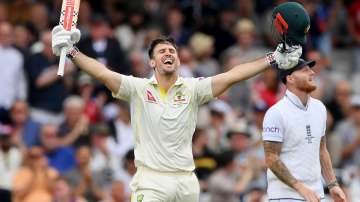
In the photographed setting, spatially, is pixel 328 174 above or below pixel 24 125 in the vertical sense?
below

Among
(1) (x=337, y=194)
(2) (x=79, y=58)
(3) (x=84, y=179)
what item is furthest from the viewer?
(3) (x=84, y=179)

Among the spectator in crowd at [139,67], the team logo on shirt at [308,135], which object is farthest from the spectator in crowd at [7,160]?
the team logo on shirt at [308,135]

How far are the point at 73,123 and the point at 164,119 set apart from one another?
259 inches

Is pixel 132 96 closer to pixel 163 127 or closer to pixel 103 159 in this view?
pixel 163 127

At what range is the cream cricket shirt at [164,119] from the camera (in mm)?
13086

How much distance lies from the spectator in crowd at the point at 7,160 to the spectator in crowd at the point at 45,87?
124 centimetres

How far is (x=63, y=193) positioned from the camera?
1794 centimetres

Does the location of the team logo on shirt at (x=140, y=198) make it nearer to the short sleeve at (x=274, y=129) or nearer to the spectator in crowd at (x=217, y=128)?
the short sleeve at (x=274, y=129)

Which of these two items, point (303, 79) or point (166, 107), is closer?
point (166, 107)

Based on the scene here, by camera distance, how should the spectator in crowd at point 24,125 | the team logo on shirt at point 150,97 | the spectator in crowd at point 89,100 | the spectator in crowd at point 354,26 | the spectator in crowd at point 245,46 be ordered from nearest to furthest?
1. the team logo on shirt at point 150,97
2. the spectator in crowd at point 24,125
3. the spectator in crowd at point 89,100
4. the spectator in crowd at point 245,46
5. the spectator in crowd at point 354,26

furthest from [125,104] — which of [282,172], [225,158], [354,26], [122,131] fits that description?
[282,172]

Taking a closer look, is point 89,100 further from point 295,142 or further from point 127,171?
point 295,142

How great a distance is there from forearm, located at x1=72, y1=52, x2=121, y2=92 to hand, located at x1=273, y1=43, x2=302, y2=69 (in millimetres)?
1677

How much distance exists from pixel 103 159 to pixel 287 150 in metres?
6.02
